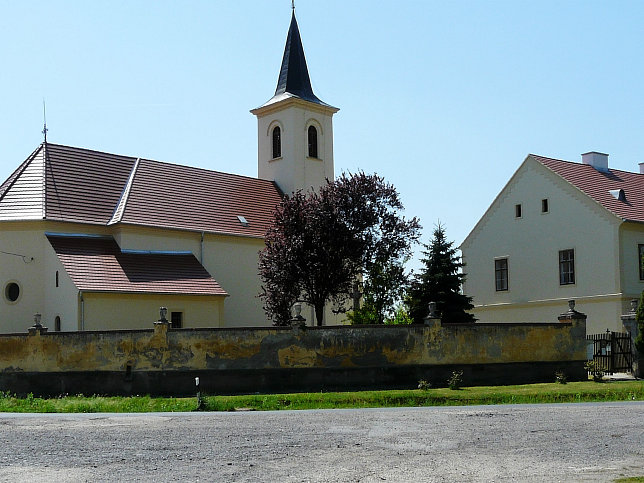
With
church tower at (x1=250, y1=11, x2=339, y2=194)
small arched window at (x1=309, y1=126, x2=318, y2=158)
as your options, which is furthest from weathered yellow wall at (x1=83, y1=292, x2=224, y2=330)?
small arched window at (x1=309, y1=126, x2=318, y2=158)

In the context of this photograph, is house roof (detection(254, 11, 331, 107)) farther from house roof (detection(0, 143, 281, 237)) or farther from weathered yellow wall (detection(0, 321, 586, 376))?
weathered yellow wall (detection(0, 321, 586, 376))

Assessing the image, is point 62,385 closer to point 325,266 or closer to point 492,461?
point 325,266

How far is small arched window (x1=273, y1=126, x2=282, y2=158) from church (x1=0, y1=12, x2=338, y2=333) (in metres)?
3.02

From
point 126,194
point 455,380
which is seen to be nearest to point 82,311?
point 126,194

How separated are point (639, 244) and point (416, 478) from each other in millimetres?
28973

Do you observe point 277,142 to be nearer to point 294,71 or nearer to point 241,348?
point 294,71

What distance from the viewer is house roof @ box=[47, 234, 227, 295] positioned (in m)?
32.5

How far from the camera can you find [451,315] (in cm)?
3559

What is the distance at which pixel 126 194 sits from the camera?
37562mm

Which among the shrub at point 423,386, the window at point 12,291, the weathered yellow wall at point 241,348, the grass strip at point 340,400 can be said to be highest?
the window at point 12,291

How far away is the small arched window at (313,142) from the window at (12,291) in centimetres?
1893

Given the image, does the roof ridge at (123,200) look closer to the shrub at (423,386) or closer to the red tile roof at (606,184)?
the shrub at (423,386)

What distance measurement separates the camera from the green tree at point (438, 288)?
117 ft

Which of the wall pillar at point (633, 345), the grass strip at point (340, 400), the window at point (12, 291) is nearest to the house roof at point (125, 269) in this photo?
the window at point (12, 291)
